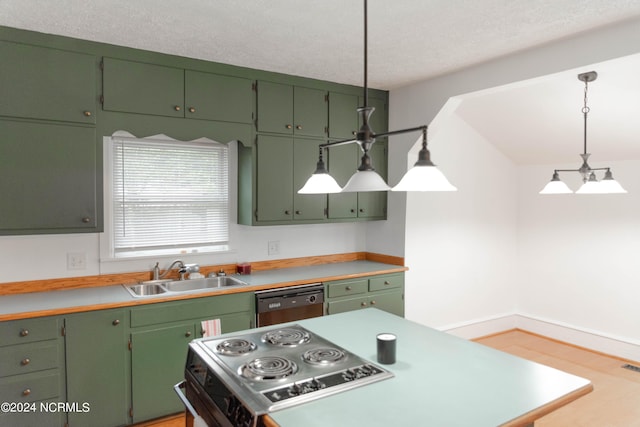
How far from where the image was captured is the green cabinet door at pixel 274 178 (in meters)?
3.59

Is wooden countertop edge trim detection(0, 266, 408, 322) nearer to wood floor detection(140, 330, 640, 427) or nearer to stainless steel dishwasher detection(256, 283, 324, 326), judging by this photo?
stainless steel dishwasher detection(256, 283, 324, 326)

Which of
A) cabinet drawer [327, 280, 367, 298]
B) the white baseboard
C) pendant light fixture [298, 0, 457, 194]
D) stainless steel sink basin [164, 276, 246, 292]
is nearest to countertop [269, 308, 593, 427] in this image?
pendant light fixture [298, 0, 457, 194]

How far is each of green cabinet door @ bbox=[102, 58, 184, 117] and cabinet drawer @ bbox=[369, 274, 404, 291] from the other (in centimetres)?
211

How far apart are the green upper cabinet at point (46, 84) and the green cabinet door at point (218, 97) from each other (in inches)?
25.3

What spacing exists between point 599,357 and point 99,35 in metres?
5.01

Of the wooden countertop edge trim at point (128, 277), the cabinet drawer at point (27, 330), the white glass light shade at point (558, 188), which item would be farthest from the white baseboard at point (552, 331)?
the cabinet drawer at point (27, 330)

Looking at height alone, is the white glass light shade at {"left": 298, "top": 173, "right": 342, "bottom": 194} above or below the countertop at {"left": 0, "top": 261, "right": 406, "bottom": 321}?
above

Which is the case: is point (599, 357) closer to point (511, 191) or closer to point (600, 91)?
point (511, 191)

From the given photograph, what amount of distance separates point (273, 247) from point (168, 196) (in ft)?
3.37

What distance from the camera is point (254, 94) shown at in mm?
3529

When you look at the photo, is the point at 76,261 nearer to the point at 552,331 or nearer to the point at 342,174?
the point at 342,174

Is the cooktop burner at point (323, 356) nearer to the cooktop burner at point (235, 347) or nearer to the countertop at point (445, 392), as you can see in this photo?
the countertop at point (445, 392)

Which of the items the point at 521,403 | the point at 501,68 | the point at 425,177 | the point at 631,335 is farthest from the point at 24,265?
the point at 631,335

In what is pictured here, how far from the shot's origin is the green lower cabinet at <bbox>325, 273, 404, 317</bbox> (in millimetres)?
3607
